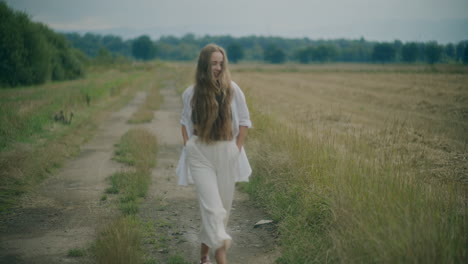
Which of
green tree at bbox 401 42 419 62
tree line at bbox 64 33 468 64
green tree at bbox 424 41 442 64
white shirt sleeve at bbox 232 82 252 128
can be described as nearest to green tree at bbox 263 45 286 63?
tree line at bbox 64 33 468 64

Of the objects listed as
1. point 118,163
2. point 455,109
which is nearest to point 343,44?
point 455,109

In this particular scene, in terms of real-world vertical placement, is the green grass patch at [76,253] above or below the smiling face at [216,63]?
below

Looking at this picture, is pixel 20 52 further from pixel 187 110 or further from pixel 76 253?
pixel 187 110

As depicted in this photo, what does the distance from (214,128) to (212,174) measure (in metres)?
0.45

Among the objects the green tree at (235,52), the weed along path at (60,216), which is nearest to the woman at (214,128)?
the weed along path at (60,216)

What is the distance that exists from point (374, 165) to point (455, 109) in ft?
42.7

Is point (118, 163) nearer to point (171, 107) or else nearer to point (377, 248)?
point (377, 248)

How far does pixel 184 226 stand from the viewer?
17.0 feet

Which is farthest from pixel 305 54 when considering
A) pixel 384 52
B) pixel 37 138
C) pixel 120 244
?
pixel 120 244

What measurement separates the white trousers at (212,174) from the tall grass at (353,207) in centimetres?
A: 108

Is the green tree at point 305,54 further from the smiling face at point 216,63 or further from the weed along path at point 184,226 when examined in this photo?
the smiling face at point 216,63

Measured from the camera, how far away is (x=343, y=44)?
16662 centimetres

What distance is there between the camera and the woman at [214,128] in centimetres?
349

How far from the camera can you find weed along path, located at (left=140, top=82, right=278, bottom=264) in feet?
14.1
